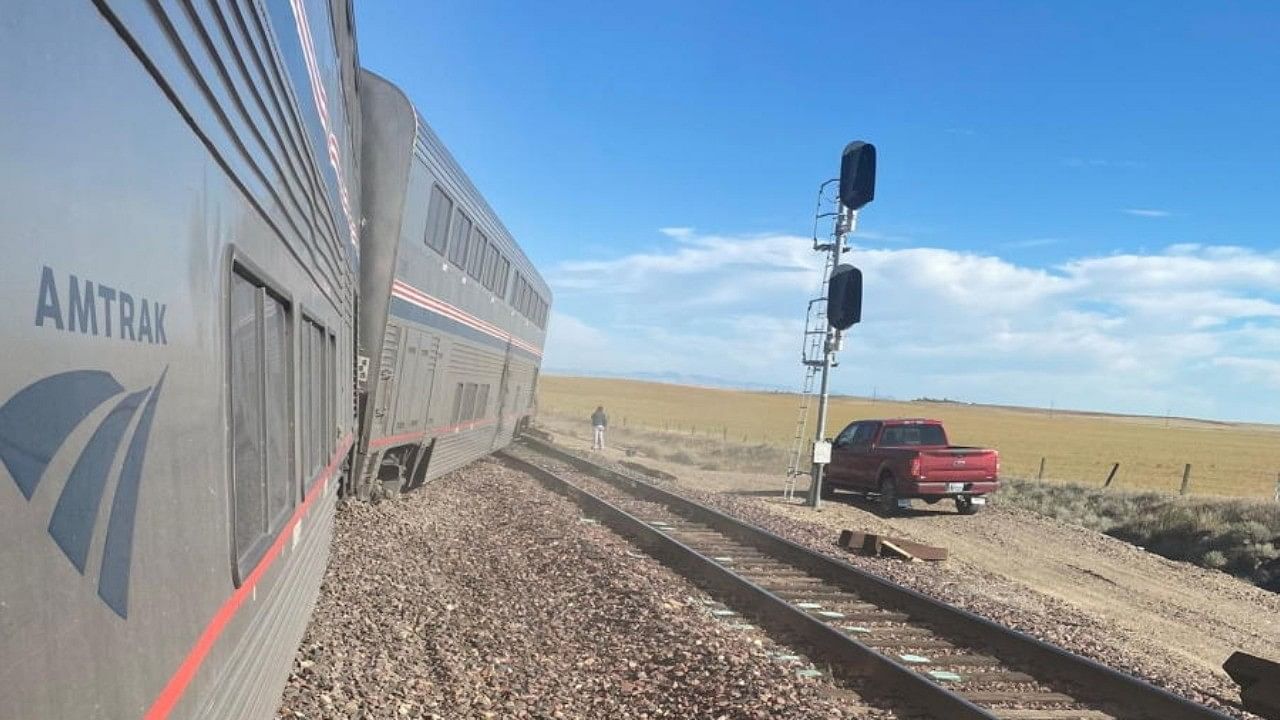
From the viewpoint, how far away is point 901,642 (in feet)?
23.6

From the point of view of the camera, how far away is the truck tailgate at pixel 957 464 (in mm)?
17172

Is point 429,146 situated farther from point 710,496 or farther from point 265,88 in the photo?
point 710,496

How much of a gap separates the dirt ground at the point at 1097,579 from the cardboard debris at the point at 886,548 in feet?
0.95

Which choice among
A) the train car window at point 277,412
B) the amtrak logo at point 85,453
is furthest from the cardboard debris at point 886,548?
the amtrak logo at point 85,453

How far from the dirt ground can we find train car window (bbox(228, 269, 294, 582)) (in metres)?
7.54

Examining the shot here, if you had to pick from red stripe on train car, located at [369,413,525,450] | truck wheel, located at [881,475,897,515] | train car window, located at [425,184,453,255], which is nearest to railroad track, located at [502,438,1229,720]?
red stripe on train car, located at [369,413,525,450]

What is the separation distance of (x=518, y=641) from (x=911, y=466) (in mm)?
11992

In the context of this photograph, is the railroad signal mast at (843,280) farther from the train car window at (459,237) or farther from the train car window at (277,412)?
the train car window at (277,412)

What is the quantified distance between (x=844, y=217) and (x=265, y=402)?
16.4 m

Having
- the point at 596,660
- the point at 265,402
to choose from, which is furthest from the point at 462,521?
the point at 265,402

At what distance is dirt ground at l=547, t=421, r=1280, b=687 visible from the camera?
9648 mm

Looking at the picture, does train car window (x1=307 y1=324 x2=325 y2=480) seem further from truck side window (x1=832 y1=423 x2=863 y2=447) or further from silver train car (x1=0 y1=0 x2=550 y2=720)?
truck side window (x1=832 y1=423 x2=863 y2=447)

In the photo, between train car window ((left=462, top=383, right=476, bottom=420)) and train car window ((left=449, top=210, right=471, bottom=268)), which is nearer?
train car window ((left=449, top=210, right=471, bottom=268))

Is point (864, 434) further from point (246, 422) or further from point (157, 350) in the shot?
point (157, 350)
